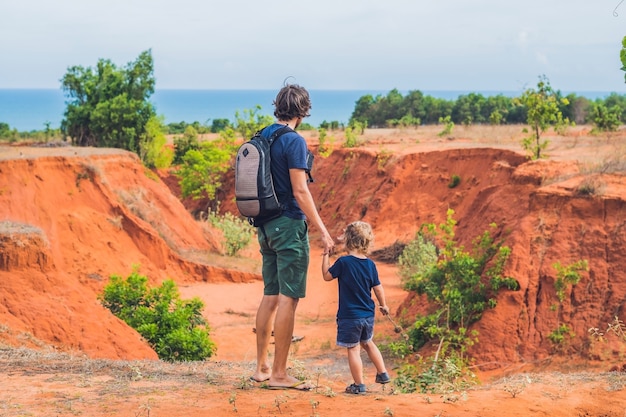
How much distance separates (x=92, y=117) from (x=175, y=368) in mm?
22522

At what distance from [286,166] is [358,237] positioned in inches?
30.8

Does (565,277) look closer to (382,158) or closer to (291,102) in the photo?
(291,102)

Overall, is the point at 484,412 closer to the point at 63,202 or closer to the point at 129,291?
the point at 129,291

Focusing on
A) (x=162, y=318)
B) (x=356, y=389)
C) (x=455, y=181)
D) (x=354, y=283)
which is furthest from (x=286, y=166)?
(x=455, y=181)

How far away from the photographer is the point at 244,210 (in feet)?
18.9

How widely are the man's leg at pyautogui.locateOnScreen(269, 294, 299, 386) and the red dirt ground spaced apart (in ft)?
0.48

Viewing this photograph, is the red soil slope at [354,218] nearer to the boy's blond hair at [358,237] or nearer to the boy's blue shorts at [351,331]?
the boy's blue shorts at [351,331]

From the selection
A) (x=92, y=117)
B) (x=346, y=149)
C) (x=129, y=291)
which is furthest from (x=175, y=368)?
(x=346, y=149)

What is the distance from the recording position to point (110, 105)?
92.1 ft

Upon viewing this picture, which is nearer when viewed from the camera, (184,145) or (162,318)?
(162,318)

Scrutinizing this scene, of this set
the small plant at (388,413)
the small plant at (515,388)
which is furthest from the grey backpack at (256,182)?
the small plant at (515,388)

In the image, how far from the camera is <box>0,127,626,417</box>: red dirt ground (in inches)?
227

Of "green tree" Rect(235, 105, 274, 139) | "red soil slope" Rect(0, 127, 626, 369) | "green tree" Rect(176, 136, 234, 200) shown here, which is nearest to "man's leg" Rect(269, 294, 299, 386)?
"red soil slope" Rect(0, 127, 626, 369)

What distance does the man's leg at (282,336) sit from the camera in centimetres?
583
